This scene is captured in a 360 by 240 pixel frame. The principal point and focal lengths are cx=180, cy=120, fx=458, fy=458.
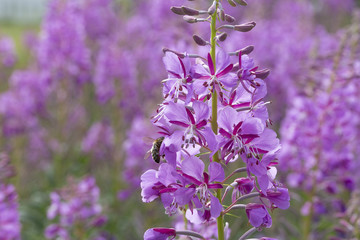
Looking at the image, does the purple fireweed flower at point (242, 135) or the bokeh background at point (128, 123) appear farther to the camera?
the bokeh background at point (128, 123)

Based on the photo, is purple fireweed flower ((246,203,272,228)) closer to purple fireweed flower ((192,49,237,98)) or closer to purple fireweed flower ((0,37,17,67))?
purple fireweed flower ((192,49,237,98))

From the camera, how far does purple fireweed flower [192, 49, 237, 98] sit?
1.62 metres

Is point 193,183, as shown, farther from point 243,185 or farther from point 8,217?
point 8,217

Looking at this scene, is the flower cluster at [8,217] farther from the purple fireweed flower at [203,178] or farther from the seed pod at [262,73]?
the seed pod at [262,73]

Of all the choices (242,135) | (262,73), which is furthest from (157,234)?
(262,73)

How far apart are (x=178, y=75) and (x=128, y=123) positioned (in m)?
5.79

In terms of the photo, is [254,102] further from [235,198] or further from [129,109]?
[129,109]

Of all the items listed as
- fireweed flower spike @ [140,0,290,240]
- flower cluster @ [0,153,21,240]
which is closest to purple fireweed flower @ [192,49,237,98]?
fireweed flower spike @ [140,0,290,240]

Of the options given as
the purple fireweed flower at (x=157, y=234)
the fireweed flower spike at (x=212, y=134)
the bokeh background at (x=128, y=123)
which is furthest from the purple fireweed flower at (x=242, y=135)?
the bokeh background at (x=128, y=123)

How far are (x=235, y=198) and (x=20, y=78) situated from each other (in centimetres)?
578

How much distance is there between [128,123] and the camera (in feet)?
24.2

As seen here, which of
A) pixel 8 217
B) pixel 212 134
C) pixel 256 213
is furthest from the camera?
pixel 8 217

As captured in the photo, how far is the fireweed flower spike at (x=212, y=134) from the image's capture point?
1.58m

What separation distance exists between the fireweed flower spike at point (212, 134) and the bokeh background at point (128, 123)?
1461mm
